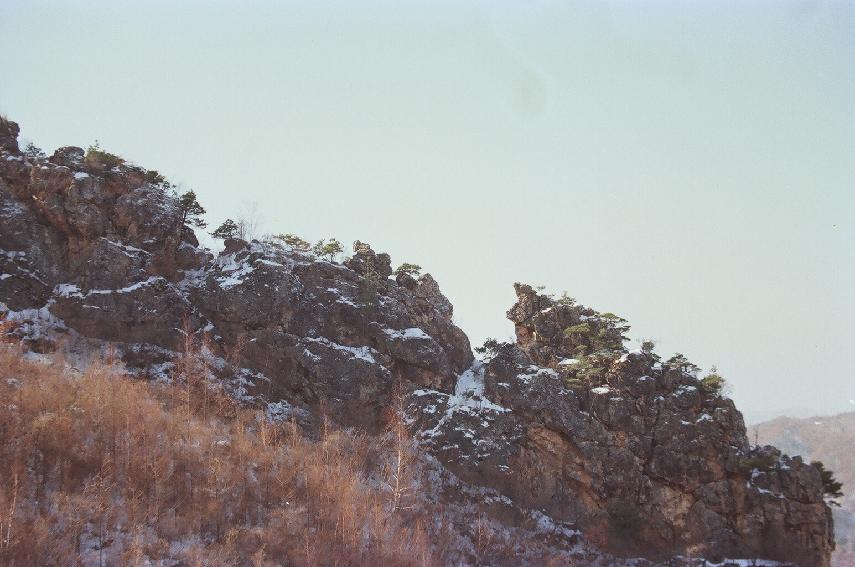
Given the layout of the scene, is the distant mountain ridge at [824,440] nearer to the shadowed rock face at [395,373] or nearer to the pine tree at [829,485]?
the pine tree at [829,485]

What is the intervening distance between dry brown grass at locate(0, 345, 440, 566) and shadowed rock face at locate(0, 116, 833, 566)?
411 centimetres

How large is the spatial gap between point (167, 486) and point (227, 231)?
18512 mm

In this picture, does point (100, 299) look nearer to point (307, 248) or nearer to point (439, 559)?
point (307, 248)

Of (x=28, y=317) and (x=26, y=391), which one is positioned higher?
(x=28, y=317)

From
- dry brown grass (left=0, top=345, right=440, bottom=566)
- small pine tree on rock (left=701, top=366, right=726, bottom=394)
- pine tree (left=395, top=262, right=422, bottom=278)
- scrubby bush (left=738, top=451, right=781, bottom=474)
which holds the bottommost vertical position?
dry brown grass (left=0, top=345, right=440, bottom=566)

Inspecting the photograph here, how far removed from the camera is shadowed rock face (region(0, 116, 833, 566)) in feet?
101

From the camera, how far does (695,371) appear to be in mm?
35812

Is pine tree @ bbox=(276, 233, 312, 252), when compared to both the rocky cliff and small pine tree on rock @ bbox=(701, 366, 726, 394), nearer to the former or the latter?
small pine tree on rock @ bbox=(701, 366, 726, 394)

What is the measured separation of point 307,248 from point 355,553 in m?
20.7

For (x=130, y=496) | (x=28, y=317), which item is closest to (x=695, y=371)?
(x=130, y=496)

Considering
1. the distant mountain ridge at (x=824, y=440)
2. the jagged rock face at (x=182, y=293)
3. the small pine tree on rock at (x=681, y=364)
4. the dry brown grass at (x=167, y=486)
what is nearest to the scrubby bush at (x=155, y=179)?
the jagged rock face at (x=182, y=293)

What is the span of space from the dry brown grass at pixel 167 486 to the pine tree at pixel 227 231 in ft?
35.6

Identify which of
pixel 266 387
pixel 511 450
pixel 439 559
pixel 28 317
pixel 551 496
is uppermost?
pixel 28 317

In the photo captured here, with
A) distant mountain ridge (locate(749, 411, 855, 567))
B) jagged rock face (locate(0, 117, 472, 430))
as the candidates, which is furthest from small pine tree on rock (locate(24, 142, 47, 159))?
distant mountain ridge (locate(749, 411, 855, 567))
